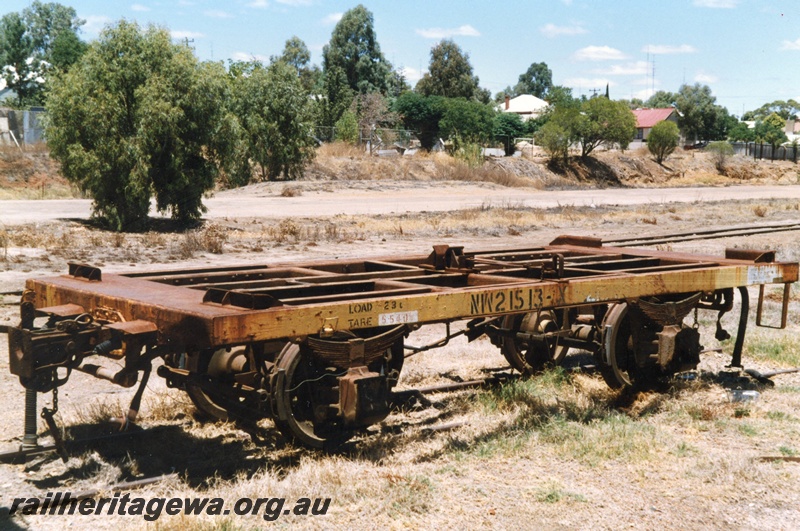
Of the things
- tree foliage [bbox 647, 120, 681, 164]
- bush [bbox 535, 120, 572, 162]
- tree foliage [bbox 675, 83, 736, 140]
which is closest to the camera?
bush [bbox 535, 120, 572, 162]

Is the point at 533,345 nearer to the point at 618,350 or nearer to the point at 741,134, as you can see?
the point at 618,350

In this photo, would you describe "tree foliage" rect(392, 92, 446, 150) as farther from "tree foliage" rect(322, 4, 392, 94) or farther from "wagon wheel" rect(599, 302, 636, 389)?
"wagon wheel" rect(599, 302, 636, 389)

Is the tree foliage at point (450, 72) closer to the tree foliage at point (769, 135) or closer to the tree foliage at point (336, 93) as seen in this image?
the tree foliage at point (336, 93)

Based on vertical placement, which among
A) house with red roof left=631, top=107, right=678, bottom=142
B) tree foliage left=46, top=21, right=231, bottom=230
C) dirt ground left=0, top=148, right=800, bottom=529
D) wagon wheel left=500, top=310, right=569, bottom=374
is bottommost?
dirt ground left=0, top=148, right=800, bottom=529

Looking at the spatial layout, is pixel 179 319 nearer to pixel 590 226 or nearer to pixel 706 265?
pixel 706 265

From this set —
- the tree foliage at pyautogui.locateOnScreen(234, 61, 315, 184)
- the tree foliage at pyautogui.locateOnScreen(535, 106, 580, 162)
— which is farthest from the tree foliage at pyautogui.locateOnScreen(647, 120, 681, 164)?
the tree foliage at pyautogui.locateOnScreen(234, 61, 315, 184)

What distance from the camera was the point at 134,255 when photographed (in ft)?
55.9

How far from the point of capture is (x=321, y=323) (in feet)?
16.9

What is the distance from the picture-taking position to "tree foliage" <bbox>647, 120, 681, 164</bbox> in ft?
240

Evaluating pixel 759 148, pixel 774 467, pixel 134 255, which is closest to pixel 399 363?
pixel 774 467

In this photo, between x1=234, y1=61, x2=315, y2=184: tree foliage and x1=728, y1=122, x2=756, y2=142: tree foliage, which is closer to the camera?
x1=234, y1=61, x2=315, y2=184: tree foliage

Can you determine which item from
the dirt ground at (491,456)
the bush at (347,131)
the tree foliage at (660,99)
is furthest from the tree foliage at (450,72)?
the dirt ground at (491,456)

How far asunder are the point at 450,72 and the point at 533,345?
9205 cm

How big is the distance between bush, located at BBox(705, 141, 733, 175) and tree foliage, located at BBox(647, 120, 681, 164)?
4.96 meters
